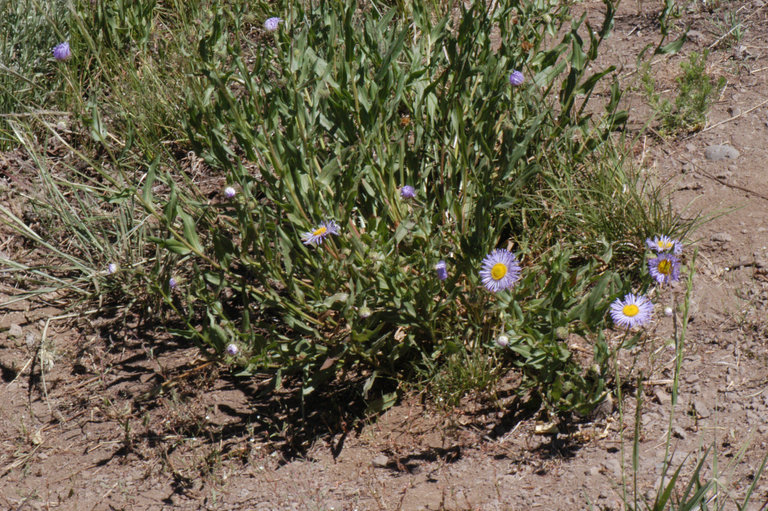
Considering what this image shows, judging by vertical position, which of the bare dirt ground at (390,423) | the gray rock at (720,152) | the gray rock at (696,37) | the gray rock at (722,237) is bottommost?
the bare dirt ground at (390,423)

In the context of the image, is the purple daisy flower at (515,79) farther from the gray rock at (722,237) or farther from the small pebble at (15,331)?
the small pebble at (15,331)

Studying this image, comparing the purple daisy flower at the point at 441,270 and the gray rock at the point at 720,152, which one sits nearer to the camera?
the purple daisy flower at the point at 441,270

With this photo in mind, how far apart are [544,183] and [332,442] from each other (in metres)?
1.26

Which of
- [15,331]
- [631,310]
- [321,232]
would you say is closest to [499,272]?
[631,310]

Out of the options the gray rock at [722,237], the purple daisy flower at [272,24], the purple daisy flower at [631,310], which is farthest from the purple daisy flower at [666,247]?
the purple daisy flower at [272,24]

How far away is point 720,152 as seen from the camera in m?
3.06

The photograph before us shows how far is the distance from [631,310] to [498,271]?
1.28 ft

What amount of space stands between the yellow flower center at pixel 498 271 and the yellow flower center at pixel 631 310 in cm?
35

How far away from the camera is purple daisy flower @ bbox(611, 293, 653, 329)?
7.12 ft

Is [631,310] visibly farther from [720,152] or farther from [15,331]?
[15,331]

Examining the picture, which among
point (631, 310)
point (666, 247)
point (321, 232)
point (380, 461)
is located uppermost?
point (666, 247)

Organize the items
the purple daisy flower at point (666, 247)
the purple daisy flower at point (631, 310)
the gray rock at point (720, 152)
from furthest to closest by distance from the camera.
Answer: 1. the gray rock at point (720, 152)
2. the purple daisy flower at point (666, 247)
3. the purple daisy flower at point (631, 310)

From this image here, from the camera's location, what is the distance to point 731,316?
8.25 ft

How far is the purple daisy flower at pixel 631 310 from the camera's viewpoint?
7.12ft
